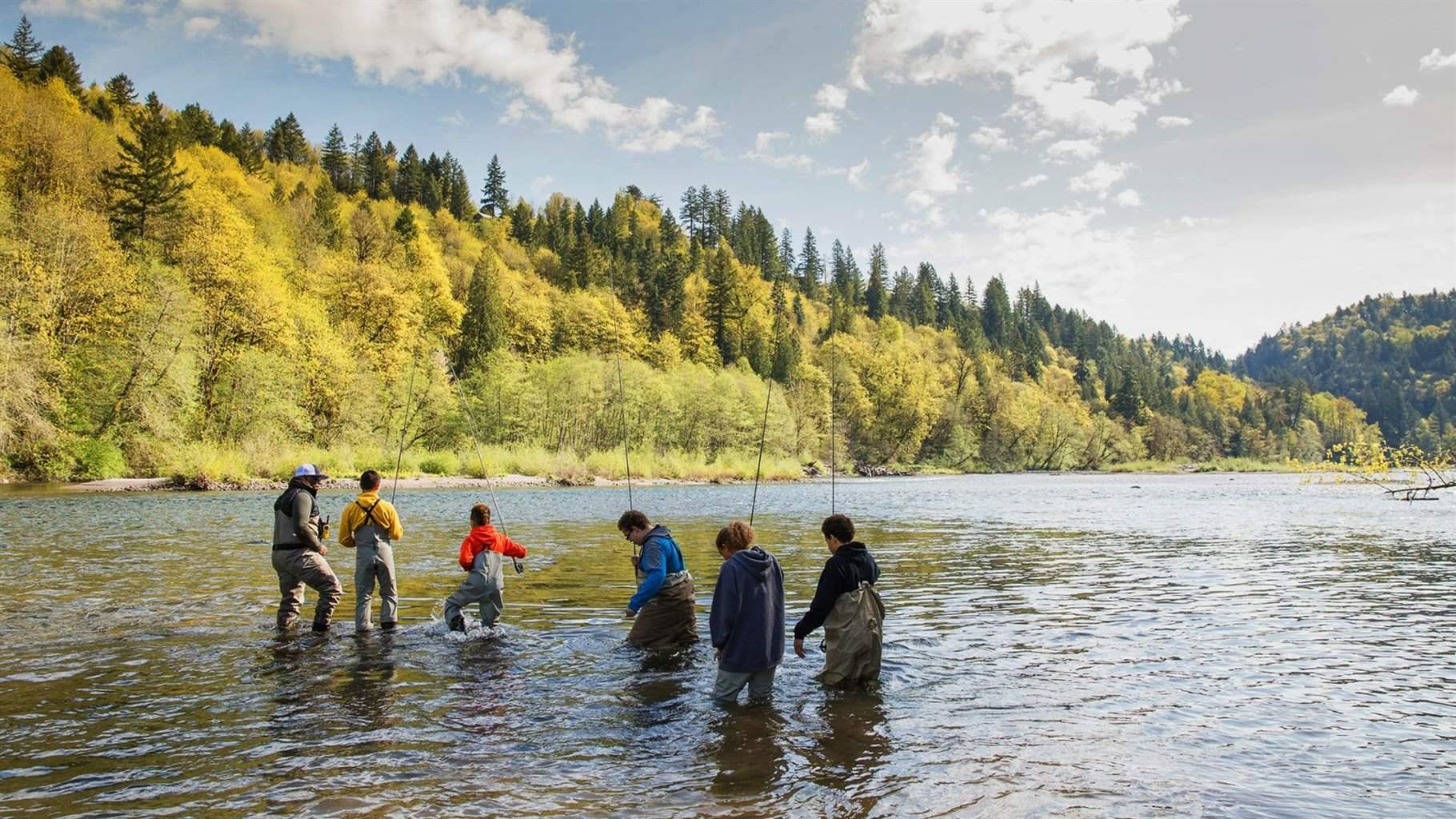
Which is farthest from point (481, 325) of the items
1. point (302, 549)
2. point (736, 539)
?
point (736, 539)

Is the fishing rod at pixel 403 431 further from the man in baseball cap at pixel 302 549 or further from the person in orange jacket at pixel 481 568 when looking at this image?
the person in orange jacket at pixel 481 568

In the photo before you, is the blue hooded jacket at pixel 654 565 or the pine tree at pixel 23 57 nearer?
the blue hooded jacket at pixel 654 565

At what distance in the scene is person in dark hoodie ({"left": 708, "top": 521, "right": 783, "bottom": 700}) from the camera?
28.2 ft

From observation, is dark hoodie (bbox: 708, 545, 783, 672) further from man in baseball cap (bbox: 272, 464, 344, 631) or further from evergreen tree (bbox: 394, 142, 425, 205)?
evergreen tree (bbox: 394, 142, 425, 205)

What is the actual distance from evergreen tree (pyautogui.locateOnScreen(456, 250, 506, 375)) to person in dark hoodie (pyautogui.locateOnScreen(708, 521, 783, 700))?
8466cm

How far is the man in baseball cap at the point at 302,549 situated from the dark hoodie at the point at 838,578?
729 cm

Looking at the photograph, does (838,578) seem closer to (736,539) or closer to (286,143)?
(736,539)

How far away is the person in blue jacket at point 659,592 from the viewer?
36.6ft

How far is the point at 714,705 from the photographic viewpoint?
9016 mm

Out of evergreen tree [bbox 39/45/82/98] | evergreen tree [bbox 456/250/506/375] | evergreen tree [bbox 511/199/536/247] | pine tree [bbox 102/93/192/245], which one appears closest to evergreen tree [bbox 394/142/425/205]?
evergreen tree [bbox 511/199/536/247]

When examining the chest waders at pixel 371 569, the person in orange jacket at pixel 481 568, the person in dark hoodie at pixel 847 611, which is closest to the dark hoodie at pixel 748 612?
the person in dark hoodie at pixel 847 611

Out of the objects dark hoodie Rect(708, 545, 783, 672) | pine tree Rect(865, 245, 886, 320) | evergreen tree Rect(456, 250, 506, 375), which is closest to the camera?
dark hoodie Rect(708, 545, 783, 672)

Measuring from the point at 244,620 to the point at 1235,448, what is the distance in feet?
726

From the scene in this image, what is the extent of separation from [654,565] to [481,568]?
2926 mm
